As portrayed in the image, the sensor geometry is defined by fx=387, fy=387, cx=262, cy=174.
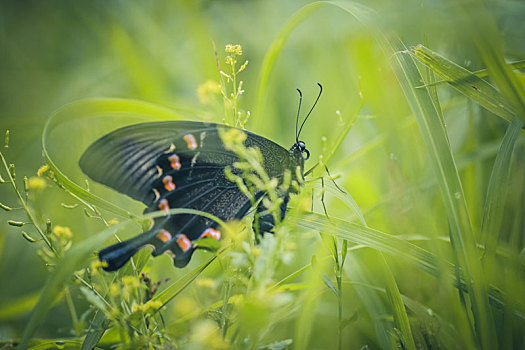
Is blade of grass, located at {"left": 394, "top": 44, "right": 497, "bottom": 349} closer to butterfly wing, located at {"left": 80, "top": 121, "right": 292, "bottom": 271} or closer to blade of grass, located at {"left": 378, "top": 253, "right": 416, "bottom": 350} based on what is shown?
blade of grass, located at {"left": 378, "top": 253, "right": 416, "bottom": 350}

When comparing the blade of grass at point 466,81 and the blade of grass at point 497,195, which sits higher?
the blade of grass at point 466,81

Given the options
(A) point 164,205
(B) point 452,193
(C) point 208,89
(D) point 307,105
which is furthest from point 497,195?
(D) point 307,105

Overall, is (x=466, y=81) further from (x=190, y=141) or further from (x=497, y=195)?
(x=190, y=141)

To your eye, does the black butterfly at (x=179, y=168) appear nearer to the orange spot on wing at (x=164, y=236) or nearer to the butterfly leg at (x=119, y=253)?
the orange spot on wing at (x=164, y=236)

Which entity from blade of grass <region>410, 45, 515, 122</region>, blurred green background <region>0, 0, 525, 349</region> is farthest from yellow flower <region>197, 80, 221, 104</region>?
blade of grass <region>410, 45, 515, 122</region>

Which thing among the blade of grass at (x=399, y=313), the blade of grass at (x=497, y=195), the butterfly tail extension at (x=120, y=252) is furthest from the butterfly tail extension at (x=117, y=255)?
the blade of grass at (x=497, y=195)

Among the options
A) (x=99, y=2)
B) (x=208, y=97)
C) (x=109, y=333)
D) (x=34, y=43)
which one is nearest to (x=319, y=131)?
(x=208, y=97)

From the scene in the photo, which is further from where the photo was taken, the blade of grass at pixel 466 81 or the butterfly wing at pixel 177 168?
the butterfly wing at pixel 177 168
